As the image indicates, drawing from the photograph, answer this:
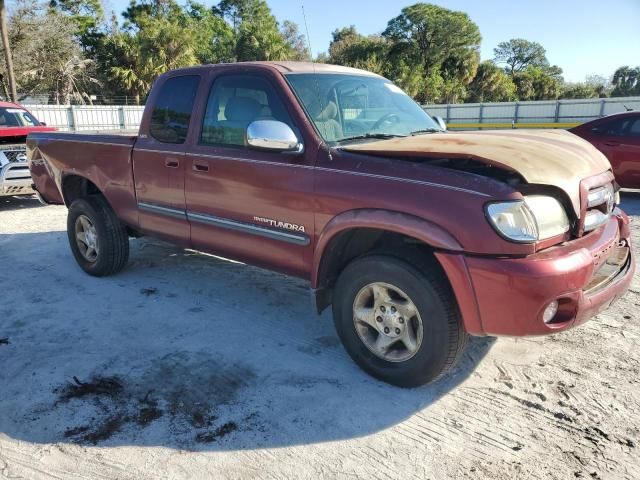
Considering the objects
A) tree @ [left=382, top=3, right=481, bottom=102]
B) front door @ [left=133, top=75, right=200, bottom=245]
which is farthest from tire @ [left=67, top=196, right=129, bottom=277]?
tree @ [left=382, top=3, right=481, bottom=102]

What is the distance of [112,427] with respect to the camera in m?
2.84

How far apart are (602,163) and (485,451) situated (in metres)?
2.00

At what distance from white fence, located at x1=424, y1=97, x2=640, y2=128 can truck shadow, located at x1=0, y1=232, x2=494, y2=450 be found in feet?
63.8

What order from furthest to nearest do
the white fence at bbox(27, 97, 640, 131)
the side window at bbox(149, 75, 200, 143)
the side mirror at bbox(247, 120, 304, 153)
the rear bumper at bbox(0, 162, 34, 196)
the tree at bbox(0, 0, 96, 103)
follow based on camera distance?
the tree at bbox(0, 0, 96, 103)
the white fence at bbox(27, 97, 640, 131)
the rear bumper at bbox(0, 162, 34, 196)
the side window at bbox(149, 75, 200, 143)
the side mirror at bbox(247, 120, 304, 153)

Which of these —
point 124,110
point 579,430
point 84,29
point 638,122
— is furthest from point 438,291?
point 84,29

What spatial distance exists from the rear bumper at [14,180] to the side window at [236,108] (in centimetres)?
588

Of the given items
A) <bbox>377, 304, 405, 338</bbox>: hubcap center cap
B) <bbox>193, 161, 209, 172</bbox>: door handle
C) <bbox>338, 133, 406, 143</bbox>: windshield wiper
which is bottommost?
<bbox>377, 304, 405, 338</bbox>: hubcap center cap

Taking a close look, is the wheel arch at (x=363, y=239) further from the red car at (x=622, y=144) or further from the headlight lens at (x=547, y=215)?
the red car at (x=622, y=144)

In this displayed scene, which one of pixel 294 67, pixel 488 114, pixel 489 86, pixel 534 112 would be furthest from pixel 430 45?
pixel 294 67

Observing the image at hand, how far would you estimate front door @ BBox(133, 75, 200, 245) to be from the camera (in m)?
4.21

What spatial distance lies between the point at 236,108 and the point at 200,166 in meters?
0.52

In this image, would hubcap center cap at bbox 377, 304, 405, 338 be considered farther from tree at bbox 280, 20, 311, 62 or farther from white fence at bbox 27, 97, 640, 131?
tree at bbox 280, 20, 311, 62

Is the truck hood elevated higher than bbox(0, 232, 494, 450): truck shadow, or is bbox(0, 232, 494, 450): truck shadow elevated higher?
the truck hood

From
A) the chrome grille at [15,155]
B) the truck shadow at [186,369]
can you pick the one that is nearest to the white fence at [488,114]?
the chrome grille at [15,155]
